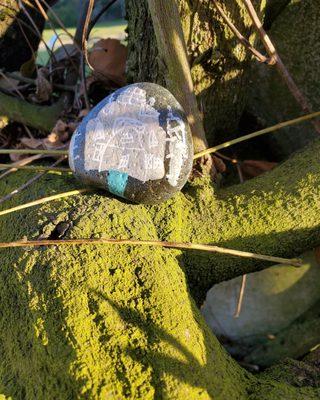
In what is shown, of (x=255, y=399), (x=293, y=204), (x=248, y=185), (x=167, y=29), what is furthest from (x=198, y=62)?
(x=255, y=399)

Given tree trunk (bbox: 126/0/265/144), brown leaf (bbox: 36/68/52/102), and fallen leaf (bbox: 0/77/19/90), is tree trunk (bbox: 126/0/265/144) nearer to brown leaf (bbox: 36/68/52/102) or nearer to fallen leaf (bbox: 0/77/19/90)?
brown leaf (bbox: 36/68/52/102)

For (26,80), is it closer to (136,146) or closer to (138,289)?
(136,146)

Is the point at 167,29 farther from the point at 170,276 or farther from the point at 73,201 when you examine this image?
the point at 170,276

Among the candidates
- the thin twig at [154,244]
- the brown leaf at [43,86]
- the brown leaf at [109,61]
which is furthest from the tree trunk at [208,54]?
the thin twig at [154,244]

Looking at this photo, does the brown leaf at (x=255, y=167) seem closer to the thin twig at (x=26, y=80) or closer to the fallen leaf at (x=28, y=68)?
the thin twig at (x=26, y=80)

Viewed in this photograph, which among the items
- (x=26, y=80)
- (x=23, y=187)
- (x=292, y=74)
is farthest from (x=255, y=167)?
(x=26, y=80)

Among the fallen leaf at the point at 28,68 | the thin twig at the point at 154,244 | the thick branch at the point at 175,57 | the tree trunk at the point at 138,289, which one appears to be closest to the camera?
the tree trunk at the point at 138,289
